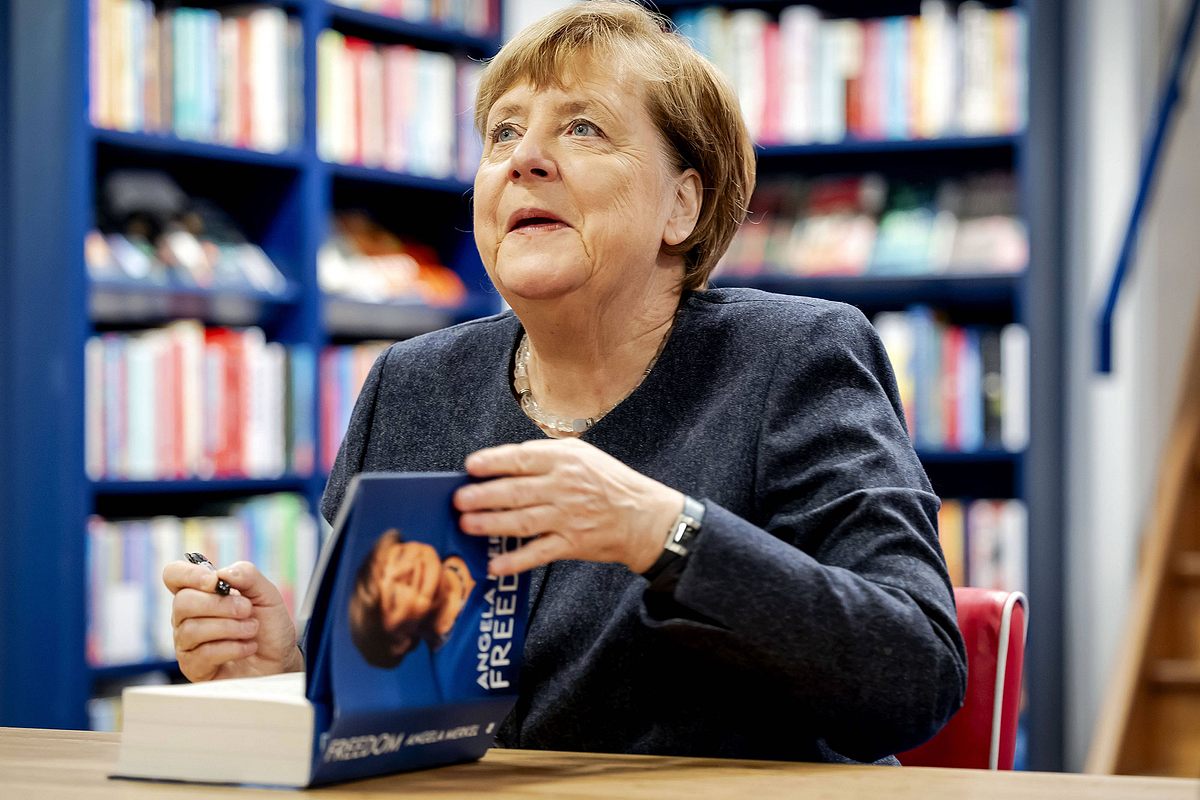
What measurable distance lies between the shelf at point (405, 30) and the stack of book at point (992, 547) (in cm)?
189

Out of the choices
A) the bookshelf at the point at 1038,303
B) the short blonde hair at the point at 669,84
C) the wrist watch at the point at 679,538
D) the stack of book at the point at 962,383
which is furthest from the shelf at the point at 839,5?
the wrist watch at the point at 679,538

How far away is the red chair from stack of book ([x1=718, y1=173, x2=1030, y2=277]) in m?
2.44

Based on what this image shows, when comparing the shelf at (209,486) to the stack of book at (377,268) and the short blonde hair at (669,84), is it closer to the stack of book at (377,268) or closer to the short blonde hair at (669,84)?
the stack of book at (377,268)

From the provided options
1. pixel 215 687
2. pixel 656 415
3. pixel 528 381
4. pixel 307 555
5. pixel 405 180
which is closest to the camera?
pixel 215 687

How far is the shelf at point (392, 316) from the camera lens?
400 cm

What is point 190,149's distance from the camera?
3381 millimetres

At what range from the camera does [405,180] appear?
3979 mm

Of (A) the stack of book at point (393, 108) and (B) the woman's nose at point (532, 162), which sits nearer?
(B) the woman's nose at point (532, 162)

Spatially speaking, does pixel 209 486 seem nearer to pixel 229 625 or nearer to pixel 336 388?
pixel 336 388

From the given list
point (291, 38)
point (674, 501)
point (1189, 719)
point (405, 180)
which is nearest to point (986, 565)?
point (1189, 719)

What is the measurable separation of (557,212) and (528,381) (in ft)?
0.72

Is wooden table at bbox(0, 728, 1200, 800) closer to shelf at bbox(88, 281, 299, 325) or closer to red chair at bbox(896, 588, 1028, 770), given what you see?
red chair at bbox(896, 588, 1028, 770)

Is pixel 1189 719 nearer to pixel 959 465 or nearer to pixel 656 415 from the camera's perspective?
pixel 959 465

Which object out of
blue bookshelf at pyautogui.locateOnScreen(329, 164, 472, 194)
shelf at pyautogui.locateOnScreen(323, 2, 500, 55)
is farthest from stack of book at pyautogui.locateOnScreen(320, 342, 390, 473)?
shelf at pyautogui.locateOnScreen(323, 2, 500, 55)
